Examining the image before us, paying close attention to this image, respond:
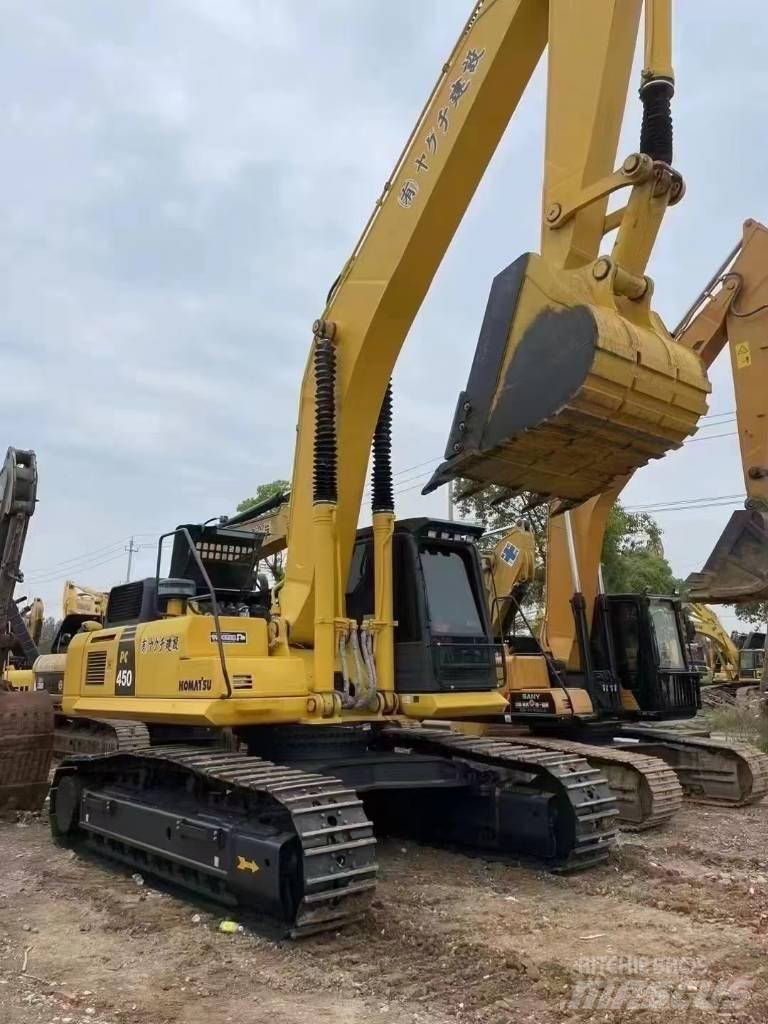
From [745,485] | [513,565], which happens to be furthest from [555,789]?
[513,565]

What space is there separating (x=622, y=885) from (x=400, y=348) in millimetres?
4034

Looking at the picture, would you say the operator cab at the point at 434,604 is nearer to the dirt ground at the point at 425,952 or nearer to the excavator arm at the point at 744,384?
the dirt ground at the point at 425,952

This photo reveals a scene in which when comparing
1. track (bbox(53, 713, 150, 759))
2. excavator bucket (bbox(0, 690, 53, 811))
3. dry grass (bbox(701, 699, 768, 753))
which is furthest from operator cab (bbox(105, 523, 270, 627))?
dry grass (bbox(701, 699, 768, 753))

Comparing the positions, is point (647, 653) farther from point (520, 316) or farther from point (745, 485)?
point (520, 316)

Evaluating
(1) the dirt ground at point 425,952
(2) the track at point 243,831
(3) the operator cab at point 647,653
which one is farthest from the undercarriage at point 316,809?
(3) the operator cab at point 647,653

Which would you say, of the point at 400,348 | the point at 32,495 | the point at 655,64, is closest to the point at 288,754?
the point at 400,348

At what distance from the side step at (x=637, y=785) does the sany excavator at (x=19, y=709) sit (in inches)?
170

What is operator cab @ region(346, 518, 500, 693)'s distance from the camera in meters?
6.67

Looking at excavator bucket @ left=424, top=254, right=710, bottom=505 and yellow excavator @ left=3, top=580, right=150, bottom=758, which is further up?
excavator bucket @ left=424, top=254, right=710, bottom=505

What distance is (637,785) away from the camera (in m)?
8.36

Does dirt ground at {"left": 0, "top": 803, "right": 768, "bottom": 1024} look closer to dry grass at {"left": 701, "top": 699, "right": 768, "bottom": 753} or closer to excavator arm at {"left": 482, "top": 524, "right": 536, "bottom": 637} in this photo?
excavator arm at {"left": 482, "top": 524, "right": 536, "bottom": 637}

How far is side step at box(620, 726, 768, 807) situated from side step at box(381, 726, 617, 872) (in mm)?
3402

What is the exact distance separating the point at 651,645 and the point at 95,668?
6.48 metres

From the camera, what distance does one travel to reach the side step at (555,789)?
255 inches
